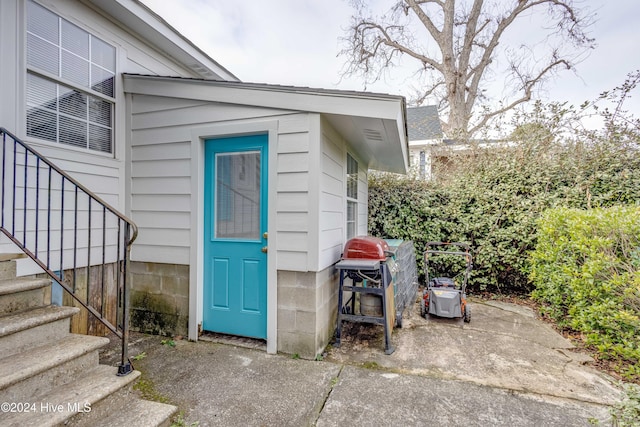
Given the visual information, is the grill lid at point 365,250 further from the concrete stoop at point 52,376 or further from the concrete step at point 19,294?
the concrete step at point 19,294

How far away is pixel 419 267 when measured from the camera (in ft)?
19.4

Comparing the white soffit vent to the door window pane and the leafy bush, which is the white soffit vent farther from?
the leafy bush

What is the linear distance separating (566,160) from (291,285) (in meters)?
5.20

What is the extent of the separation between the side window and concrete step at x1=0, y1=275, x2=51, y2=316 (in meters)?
3.48

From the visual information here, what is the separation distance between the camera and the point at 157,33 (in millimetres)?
3672

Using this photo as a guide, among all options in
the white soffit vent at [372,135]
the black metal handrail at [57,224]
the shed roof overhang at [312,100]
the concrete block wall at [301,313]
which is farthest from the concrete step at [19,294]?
the white soffit vent at [372,135]

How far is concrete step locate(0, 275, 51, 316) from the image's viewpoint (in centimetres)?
200

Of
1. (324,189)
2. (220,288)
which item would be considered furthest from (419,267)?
(220,288)

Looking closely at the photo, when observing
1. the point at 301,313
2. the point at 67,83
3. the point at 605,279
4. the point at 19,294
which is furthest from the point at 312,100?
the point at 605,279

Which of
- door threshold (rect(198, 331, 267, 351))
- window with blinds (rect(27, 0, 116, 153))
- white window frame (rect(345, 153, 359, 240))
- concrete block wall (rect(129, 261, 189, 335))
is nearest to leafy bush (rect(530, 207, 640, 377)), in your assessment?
white window frame (rect(345, 153, 359, 240))

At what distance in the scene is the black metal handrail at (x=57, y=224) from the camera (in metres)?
2.16

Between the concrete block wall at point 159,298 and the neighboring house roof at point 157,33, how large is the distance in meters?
2.81

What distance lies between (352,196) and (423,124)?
744 cm

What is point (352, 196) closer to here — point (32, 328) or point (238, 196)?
point (238, 196)
